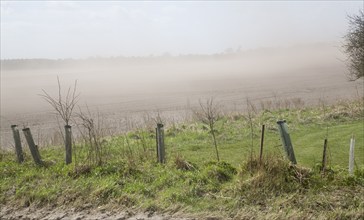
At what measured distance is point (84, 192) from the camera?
639 centimetres

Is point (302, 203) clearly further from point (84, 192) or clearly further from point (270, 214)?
point (84, 192)

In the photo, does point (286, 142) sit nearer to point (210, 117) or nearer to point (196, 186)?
point (196, 186)

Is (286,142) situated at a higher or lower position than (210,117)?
lower

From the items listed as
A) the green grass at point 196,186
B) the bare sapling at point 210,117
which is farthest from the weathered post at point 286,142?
the bare sapling at point 210,117

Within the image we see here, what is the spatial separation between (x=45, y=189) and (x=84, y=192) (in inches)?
34.9

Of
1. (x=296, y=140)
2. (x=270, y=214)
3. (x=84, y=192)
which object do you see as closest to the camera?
(x=270, y=214)

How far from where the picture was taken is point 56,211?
5871mm

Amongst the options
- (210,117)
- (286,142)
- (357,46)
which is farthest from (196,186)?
(357,46)

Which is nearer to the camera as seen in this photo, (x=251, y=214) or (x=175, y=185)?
(x=251, y=214)

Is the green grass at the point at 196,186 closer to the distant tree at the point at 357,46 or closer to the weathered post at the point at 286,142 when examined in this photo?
the weathered post at the point at 286,142

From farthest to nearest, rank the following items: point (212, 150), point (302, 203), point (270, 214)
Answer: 1. point (212, 150)
2. point (302, 203)
3. point (270, 214)

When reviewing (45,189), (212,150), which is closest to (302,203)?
(45,189)

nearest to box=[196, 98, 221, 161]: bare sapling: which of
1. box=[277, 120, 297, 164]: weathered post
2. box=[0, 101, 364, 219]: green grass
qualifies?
box=[0, 101, 364, 219]: green grass

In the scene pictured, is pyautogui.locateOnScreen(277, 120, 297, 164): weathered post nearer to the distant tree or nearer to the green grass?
the green grass
